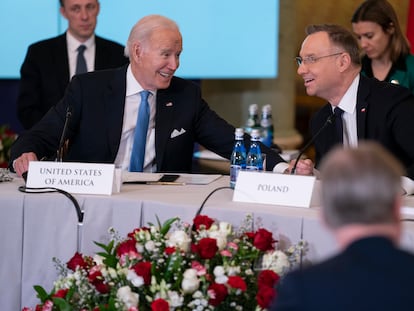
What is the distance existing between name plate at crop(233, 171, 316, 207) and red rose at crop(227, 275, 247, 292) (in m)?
0.49

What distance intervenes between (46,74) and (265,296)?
3.49 metres

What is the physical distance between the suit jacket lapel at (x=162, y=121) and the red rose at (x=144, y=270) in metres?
1.40

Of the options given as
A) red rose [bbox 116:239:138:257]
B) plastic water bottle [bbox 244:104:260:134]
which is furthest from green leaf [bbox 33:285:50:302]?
plastic water bottle [bbox 244:104:260:134]

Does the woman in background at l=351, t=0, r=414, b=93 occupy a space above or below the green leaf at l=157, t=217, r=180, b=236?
above

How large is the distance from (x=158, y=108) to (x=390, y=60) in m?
1.96

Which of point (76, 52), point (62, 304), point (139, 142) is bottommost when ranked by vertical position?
point (62, 304)

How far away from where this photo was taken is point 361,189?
5.04ft

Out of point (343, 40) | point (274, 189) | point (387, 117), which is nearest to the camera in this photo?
point (274, 189)

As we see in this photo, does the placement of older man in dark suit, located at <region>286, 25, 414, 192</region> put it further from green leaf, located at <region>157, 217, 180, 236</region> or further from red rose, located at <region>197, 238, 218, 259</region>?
red rose, located at <region>197, 238, 218, 259</region>

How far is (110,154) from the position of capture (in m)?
4.05

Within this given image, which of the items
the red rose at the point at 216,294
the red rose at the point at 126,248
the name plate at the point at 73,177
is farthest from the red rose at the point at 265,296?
the name plate at the point at 73,177

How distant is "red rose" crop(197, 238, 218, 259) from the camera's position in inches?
107

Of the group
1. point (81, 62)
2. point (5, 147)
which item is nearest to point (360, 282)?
point (81, 62)

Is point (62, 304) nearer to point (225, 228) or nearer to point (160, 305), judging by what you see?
point (160, 305)
